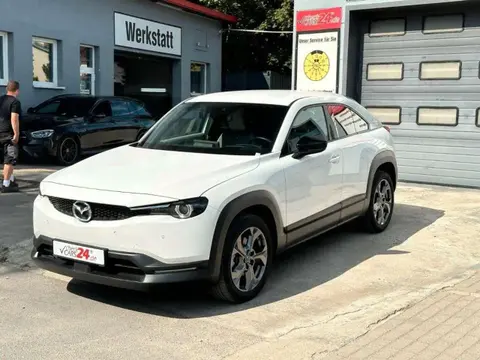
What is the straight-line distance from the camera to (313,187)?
5422 millimetres

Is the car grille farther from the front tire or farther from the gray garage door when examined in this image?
the gray garage door

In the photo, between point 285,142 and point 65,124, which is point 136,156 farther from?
point 65,124

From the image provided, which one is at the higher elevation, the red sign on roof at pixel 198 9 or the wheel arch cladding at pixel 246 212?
the red sign on roof at pixel 198 9

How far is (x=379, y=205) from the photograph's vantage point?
6973 millimetres

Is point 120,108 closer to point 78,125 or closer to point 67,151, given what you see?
point 78,125

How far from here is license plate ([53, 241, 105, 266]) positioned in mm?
4227

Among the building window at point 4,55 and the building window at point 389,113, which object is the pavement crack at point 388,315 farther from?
the building window at point 4,55

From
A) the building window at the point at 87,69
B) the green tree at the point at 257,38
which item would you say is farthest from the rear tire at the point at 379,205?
the green tree at the point at 257,38

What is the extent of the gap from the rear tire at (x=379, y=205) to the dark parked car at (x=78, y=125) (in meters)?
5.93

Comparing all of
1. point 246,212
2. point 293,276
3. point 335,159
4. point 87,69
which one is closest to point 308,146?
point 335,159

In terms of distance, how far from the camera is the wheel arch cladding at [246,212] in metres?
4.25

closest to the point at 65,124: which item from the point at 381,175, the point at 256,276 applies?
the point at 381,175

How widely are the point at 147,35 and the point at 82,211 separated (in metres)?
15.0

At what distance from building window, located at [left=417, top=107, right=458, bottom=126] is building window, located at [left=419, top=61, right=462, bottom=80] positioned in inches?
22.2
